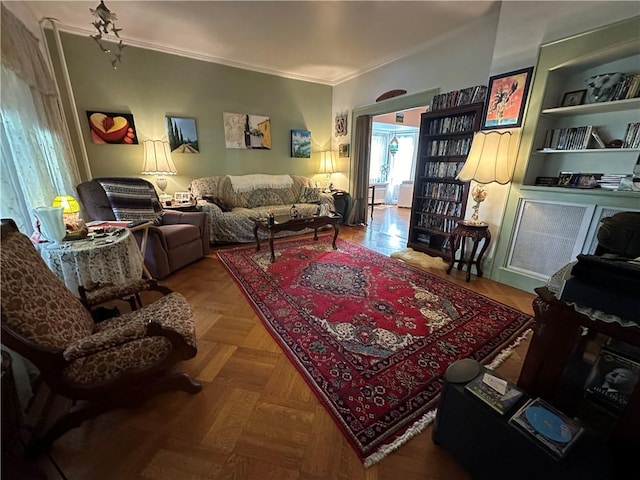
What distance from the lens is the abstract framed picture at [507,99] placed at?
2.37 m

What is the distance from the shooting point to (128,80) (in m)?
3.51

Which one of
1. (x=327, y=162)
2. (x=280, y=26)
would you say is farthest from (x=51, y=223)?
(x=327, y=162)

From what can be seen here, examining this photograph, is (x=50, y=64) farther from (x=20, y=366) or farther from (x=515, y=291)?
(x=515, y=291)

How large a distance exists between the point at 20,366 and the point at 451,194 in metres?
3.87

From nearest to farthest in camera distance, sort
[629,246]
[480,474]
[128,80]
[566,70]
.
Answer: [480,474]
[629,246]
[566,70]
[128,80]

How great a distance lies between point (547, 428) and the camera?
848 millimetres

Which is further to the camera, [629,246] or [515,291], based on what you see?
[515,291]

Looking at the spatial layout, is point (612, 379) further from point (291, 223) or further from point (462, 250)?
point (291, 223)

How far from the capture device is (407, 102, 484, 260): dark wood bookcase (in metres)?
3.05

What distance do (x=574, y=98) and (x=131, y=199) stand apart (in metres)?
4.42

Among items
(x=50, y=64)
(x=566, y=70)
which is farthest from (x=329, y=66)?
(x=50, y=64)

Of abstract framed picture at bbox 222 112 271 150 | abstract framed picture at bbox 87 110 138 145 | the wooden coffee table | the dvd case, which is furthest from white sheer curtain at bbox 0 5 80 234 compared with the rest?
the dvd case

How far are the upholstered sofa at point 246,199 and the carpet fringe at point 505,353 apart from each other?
7.96 ft

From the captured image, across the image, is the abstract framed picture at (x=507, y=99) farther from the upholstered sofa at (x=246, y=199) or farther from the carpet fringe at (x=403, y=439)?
the carpet fringe at (x=403, y=439)
